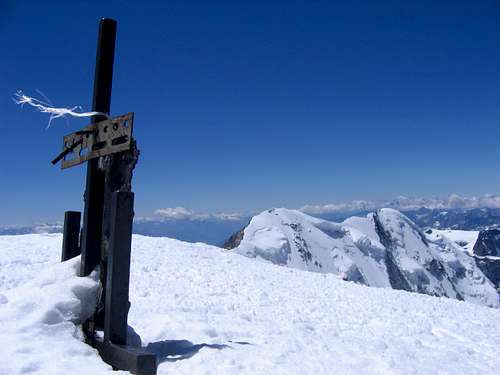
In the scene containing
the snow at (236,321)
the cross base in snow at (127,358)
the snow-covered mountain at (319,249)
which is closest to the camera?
the cross base in snow at (127,358)

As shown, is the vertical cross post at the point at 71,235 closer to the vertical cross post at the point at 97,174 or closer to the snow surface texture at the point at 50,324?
the snow surface texture at the point at 50,324

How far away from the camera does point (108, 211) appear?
7.09 m

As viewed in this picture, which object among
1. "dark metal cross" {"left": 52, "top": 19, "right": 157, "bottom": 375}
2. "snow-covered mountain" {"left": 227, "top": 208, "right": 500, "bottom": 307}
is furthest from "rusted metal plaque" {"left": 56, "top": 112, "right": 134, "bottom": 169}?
"snow-covered mountain" {"left": 227, "top": 208, "right": 500, "bottom": 307}

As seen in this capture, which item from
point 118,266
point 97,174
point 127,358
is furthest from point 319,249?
point 127,358

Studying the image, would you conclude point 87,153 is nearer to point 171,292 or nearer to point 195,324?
point 195,324

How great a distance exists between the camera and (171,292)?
46.1 ft

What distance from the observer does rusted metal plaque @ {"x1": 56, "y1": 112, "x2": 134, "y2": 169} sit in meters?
6.63

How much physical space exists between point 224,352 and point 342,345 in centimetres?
326

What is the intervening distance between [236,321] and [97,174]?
18.8 ft

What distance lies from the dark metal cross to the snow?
336 millimetres

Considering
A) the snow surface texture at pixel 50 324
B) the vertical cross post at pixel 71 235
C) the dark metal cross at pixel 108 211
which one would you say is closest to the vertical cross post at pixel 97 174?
the dark metal cross at pixel 108 211

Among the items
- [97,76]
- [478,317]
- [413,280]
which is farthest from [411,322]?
[413,280]

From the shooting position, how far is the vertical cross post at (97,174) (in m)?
7.45

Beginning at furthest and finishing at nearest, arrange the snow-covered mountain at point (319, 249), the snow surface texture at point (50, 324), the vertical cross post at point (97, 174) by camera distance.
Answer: the snow-covered mountain at point (319, 249)
the vertical cross post at point (97, 174)
the snow surface texture at point (50, 324)
